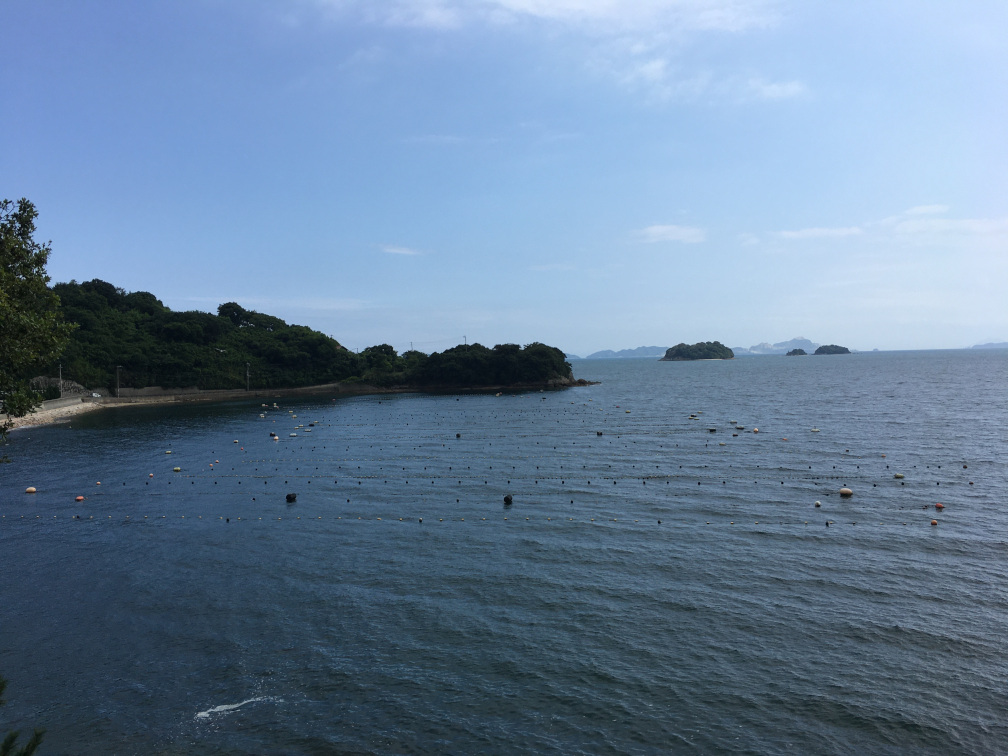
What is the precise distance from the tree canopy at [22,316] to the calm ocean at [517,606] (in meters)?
11.6

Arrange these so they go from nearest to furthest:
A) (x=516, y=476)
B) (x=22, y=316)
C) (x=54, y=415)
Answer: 1. (x=22, y=316)
2. (x=516, y=476)
3. (x=54, y=415)

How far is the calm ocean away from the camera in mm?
21766

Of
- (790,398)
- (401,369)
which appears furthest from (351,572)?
(401,369)

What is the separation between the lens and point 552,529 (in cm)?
4325

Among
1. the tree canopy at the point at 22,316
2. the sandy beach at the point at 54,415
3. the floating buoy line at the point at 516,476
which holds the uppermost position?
the tree canopy at the point at 22,316

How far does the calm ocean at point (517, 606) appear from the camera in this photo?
71.4 feet

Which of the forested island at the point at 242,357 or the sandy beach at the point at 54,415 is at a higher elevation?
the forested island at the point at 242,357

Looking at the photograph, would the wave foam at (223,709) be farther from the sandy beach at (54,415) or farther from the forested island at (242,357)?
the forested island at (242,357)

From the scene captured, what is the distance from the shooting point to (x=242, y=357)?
182 m

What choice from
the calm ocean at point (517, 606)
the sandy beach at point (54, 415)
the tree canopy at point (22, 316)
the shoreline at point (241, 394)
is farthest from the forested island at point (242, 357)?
the tree canopy at point (22, 316)

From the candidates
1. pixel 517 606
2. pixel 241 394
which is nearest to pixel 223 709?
pixel 517 606

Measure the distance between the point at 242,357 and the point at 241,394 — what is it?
64.9 feet

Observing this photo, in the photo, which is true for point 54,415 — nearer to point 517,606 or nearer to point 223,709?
point 223,709

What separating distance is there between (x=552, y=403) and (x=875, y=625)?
10743 centimetres
